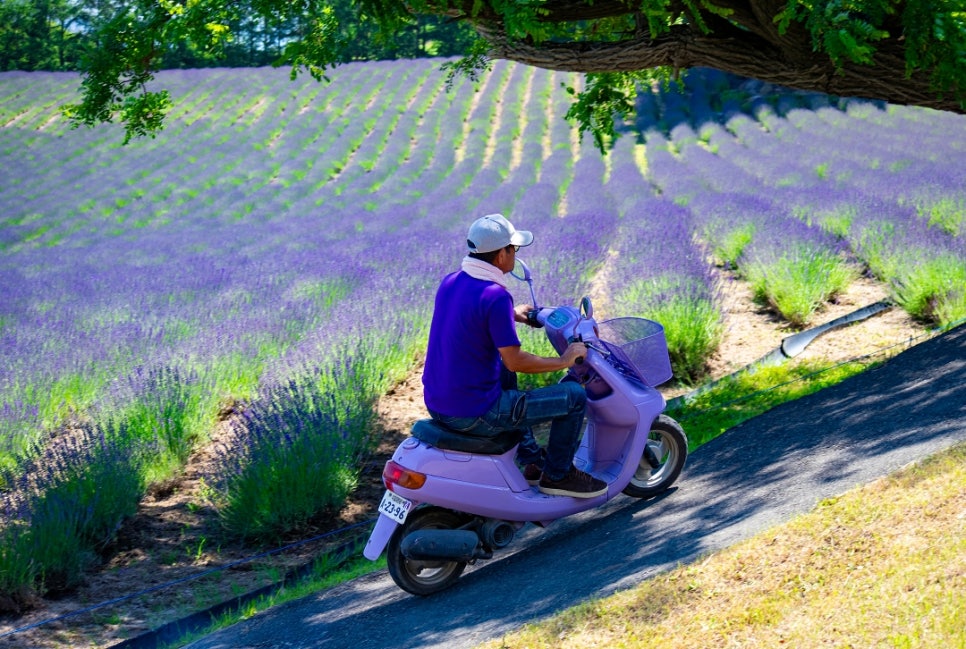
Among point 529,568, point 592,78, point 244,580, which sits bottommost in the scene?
point 244,580

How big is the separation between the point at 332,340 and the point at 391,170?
14900 millimetres

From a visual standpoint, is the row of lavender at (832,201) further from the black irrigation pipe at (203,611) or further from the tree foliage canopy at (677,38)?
the black irrigation pipe at (203,611)

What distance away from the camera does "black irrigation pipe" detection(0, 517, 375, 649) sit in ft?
13.8

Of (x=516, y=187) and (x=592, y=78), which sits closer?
(x=592, y=78)

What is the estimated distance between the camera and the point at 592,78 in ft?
26.6

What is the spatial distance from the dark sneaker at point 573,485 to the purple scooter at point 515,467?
0.04 m

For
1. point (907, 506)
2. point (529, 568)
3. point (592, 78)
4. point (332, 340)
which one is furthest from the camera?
point (592, 78)

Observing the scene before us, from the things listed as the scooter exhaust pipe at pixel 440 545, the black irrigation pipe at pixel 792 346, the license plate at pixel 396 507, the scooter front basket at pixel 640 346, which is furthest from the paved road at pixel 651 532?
the black irrigation pipe at pixel 792 346

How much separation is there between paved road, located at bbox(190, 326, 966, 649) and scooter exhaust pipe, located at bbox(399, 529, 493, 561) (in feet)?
0.59

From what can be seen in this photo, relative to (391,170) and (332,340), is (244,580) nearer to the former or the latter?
(332,340)

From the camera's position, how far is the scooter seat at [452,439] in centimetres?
405

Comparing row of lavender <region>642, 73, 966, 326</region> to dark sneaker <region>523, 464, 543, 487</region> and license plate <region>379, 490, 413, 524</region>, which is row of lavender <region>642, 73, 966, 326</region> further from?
license plate <region>379, 490, 413, 524</region>

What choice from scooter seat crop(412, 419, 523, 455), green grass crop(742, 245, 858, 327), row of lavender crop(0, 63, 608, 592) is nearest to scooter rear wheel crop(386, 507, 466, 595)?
scooter seat crop(412, 419, 523, 455)

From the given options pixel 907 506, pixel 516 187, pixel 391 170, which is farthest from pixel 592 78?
pixel 391 170
